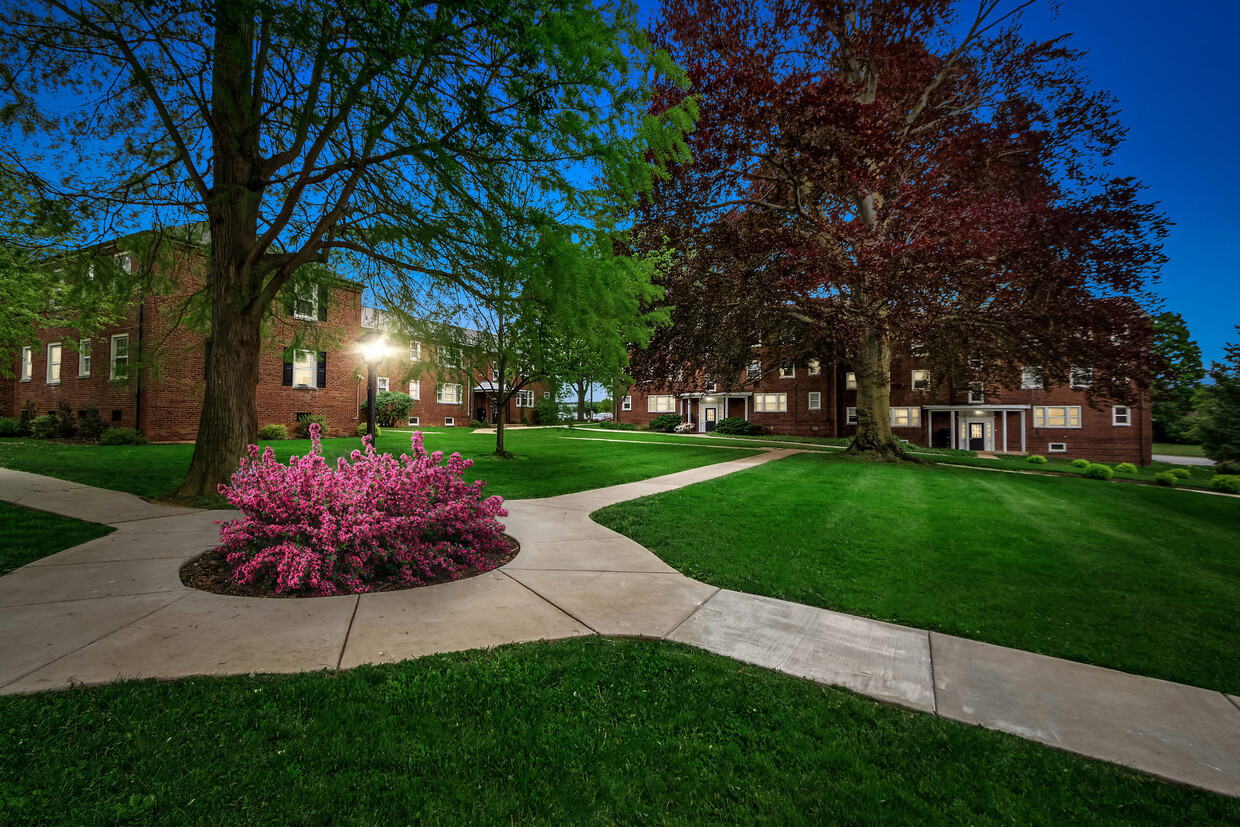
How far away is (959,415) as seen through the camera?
31094mm

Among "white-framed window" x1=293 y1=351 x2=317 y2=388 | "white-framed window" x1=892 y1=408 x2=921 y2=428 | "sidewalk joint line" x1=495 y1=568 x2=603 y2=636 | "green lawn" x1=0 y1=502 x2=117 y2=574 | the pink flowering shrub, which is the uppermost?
"white-framed window" x1=293 y1=351 x2=317 y2=388

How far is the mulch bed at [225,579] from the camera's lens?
157 inches

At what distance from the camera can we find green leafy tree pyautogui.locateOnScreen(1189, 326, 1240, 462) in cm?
1399

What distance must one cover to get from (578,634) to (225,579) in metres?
3.28

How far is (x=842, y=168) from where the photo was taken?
11820 millimetres

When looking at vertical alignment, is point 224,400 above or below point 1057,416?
above

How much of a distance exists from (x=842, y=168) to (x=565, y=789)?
13.5 m

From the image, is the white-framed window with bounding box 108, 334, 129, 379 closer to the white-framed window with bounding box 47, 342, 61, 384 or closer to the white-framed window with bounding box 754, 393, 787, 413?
the white-framed window with bounding box 47, 342, 61, 384

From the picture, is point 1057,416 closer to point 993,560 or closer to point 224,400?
point 993,560

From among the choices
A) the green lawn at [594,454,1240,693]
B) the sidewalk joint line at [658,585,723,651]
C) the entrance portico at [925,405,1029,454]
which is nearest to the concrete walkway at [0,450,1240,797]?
the sidewalk joint line at [658,585,723,651]

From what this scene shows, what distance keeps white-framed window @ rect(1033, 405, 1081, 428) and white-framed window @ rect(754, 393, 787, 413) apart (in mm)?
14243

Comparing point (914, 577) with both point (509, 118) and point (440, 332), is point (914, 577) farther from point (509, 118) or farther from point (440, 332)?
point (440, 332)

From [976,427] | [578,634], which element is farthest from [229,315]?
[976,427]

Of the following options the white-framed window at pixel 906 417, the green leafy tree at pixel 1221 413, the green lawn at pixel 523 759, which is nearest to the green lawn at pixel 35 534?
the green lawn at pixel 523 759
